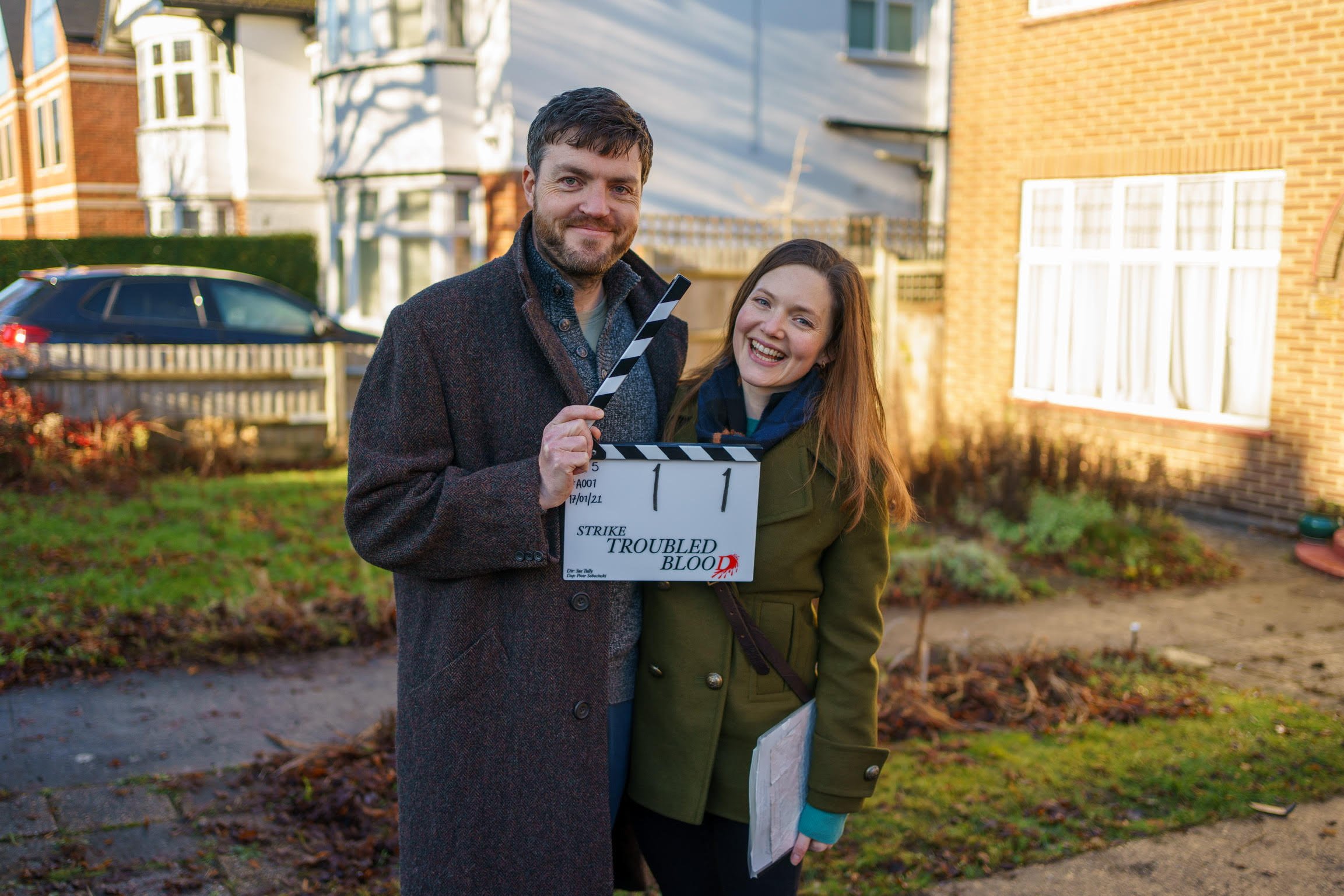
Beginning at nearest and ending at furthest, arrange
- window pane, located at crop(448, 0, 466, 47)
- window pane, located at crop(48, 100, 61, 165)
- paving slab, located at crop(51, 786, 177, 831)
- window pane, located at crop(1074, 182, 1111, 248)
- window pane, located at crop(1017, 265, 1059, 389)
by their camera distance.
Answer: paving slab, located at crop(51, 786, 177, 831) < window pane, located at crop(1074, 182, 1111, 248) < window pane, located at crop(1017, 265, 1059, 389) < window pane, located at crop(448, 0, 466, 47) < window pane, located at crop(48, 100, 61, 165)

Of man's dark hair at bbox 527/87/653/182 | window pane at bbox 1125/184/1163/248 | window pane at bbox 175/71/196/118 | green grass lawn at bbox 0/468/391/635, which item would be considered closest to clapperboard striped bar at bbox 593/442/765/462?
man's dark hair at bbox 527/87/653/182

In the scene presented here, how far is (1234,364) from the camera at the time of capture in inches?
421

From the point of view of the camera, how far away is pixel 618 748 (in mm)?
2732

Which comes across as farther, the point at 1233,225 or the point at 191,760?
the point at 1233,225

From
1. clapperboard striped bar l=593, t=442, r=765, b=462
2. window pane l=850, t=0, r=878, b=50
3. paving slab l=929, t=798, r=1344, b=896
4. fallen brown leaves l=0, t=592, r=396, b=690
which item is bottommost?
paving slab l=929, t=798, r=1344, b=896

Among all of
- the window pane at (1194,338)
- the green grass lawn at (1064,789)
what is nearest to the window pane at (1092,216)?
the window pane at (1194,338)

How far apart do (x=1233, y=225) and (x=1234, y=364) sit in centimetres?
126

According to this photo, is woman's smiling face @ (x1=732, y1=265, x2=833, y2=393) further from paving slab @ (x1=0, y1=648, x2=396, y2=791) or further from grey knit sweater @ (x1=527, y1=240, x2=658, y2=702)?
paving slab @ (x1=0, y1=648, x2=396, y2=791)

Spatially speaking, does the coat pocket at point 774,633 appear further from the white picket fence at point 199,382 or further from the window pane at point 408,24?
the window pane at point 408,24

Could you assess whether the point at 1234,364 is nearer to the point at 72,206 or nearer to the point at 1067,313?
the point at 1067,313

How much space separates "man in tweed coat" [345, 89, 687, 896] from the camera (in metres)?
2.38

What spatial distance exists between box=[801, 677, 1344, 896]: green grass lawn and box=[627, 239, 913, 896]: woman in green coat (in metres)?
1.64

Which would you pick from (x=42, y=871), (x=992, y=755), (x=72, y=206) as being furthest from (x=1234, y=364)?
(x=72, y=206)

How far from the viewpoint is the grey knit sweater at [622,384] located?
264 cm
